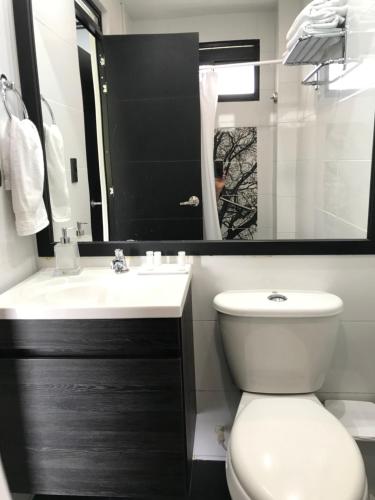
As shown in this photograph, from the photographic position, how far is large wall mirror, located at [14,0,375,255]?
4.98 ft

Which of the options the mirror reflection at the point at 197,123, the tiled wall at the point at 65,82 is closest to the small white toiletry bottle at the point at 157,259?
the mirror reflection at the point at 197,123

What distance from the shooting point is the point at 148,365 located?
3.72 ft

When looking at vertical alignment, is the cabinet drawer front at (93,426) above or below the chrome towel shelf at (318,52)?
below

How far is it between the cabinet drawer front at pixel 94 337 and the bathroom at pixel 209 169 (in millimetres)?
169

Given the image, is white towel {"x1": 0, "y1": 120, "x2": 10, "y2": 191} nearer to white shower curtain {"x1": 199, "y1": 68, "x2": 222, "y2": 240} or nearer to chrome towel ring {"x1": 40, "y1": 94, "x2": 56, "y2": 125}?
chrome towel ring {"x1": 40, "y1": 94, "x2": 56, "y2": 125}

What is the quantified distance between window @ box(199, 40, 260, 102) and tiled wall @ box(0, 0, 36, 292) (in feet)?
2.51

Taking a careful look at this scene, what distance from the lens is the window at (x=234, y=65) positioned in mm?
1667

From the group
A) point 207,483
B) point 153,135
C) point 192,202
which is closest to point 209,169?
point 192,202

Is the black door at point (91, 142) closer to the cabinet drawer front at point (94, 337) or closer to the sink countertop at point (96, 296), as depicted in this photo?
the sink countertop at point (96, 296)

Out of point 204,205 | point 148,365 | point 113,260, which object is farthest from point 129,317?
point 204,205

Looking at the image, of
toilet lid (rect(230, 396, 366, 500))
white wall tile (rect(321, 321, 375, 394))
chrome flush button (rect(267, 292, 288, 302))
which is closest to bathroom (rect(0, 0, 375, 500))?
white wall tile (rect(321, 321, 375, 394))

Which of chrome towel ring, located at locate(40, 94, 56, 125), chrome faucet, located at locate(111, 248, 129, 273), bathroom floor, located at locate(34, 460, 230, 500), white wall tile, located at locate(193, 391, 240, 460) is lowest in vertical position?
bathroom floor, located at locate(34, 460, 230, 500)

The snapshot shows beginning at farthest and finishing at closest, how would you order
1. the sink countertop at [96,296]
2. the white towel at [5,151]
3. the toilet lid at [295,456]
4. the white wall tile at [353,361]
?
the white wall tile at [353,361] < the white towel at [5,151] < the sink countertop at [96,296] < the toilet lid at [295,456]

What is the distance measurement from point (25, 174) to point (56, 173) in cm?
26
